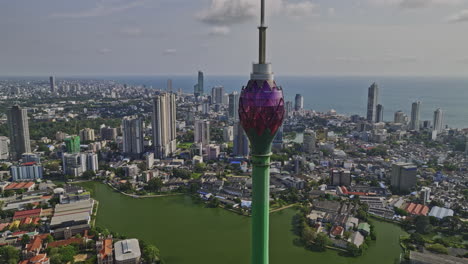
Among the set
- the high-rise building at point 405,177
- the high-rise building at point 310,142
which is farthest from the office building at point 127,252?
the high-rise building at point 310,142

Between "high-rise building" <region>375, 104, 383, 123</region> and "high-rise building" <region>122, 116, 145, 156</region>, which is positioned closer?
"high-rise building" <region>122, 116, 145, 156</region>

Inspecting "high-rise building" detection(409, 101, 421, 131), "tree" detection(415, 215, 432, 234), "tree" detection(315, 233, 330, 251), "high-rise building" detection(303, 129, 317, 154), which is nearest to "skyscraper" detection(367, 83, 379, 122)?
"high-rise building" detection(409, 101, 421, 131)

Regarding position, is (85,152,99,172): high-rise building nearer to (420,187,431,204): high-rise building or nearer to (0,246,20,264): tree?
(0,246,20,264): tree

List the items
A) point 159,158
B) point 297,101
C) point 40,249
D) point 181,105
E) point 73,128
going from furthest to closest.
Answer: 1. point 181,105
2. point 297,101
3. point 73,128
4. point 159,158
5. point 40,249

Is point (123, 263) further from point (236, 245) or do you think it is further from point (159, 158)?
point (159, 158)

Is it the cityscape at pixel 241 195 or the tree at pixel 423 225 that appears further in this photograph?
the tree at pixel 423 225

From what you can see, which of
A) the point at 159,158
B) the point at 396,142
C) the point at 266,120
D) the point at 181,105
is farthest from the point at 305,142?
the point at 181,105

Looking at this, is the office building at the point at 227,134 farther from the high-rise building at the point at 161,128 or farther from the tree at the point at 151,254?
the tree at the point at 151,254
